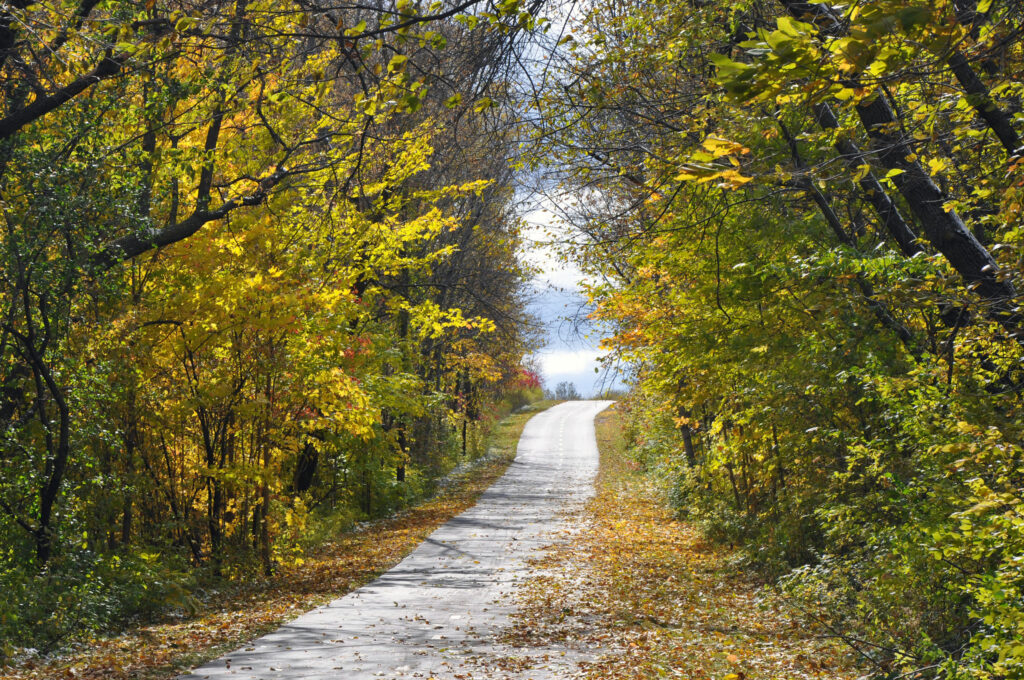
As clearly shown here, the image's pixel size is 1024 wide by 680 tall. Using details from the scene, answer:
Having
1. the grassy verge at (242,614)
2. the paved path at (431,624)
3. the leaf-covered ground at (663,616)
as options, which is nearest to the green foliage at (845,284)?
the leaf-covered ground at (663,616)

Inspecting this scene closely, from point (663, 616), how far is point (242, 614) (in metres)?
4.78

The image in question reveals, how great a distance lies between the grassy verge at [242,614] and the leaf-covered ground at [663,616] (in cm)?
265

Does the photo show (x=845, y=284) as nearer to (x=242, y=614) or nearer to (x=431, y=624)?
(x=431, y=624)

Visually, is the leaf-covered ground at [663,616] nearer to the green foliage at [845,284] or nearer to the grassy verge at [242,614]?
the green foliage at [845,284]

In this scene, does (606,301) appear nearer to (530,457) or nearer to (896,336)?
(896,336)

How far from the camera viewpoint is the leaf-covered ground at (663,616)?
7164 mm

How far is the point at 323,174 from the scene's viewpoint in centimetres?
1267

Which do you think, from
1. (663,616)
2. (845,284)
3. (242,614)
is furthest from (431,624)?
(845,284)

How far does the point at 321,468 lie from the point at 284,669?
10.7 metres

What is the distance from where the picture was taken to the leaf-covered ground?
282 inches

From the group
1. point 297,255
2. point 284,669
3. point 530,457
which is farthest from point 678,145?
point 530,457

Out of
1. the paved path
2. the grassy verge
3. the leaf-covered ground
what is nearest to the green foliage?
the leaf-covered ground

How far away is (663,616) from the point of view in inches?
369

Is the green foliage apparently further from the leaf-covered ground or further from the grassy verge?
the grassy verge
